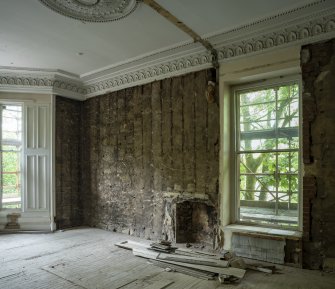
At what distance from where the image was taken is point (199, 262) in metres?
3.42

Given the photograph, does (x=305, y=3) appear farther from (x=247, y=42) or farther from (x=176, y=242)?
(x=176, y=242)

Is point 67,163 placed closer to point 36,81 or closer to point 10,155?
point 10,155

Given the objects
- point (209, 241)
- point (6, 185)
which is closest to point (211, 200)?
point (209, 241)

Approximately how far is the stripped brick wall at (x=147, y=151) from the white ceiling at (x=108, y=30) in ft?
2.49

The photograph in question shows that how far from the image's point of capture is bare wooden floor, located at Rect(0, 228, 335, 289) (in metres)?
2.93

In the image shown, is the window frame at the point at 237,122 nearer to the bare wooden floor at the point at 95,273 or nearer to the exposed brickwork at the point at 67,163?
the bare wooden floor at the point at 95,273

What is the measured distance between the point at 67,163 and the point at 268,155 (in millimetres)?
4106

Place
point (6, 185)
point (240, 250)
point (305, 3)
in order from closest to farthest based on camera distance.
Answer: point (305, 3), point (240, 250), point (6, 185)

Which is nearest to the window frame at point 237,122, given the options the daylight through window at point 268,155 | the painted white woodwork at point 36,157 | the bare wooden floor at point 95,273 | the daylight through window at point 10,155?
the daylight through window at point 268,155

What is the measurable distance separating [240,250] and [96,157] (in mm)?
3439

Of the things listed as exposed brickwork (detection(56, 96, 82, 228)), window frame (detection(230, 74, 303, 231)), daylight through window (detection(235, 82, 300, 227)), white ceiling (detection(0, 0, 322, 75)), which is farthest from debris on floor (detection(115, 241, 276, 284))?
white ceiling (detection(0, 0, 322, 75))

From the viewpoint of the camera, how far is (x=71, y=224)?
5715 mm

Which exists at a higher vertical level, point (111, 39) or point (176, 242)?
point (111, 39)

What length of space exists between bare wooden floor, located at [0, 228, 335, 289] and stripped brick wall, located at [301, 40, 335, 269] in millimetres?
377
